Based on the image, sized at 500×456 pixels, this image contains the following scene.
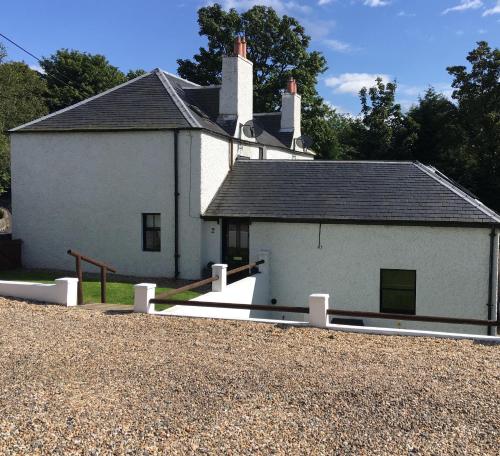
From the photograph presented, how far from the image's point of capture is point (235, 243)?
19.5 metres

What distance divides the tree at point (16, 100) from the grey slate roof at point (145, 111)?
50.7 ft

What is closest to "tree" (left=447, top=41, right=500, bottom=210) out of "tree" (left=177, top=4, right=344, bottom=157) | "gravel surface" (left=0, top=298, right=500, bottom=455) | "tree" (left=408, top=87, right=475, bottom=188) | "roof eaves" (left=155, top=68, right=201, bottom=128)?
"tree" (left=408, top=87, right=475, bottom=188)

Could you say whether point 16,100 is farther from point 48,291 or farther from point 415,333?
point 415,333

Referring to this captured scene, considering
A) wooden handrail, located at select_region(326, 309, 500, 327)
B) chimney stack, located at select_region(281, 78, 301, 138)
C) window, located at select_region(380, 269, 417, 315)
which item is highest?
chimney stack, located at select_region(281, 78, 301, 138)

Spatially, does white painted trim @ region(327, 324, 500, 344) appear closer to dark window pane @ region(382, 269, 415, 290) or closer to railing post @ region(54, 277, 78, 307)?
railing post @ region(54, 277, 78, 307)

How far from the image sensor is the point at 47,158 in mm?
20484

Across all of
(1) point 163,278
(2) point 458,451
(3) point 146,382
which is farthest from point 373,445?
(1) point 163,278

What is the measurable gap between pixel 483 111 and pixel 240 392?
33763 millimetres

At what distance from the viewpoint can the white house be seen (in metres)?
17.1

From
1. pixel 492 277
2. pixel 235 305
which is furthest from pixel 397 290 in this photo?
pixel 235 305

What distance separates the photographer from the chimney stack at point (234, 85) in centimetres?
2195

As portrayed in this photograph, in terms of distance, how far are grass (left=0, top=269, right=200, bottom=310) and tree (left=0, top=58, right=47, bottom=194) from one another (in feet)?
55.3

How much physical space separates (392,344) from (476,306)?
836cm

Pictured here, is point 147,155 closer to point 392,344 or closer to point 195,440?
point 392,344
